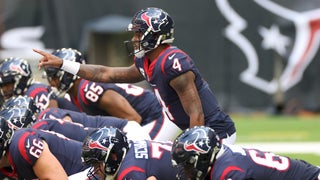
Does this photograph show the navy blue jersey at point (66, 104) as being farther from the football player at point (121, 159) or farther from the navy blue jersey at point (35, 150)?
the football player at point (121, 159)

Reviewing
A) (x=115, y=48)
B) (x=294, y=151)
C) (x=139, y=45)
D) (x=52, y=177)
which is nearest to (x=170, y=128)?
(x=139, y=45)

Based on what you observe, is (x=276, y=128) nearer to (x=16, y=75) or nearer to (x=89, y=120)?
(x=16, y=75)

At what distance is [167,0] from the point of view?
624 inches

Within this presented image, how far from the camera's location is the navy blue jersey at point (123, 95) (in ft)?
24.4

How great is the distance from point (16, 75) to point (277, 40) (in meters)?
8.34

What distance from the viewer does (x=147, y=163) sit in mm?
5516

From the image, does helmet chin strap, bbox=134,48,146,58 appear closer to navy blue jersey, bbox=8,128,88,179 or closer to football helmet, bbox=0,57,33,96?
navy blue jersey, bbox=8,128,88,179

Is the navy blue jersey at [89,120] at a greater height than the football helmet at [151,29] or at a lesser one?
lesser

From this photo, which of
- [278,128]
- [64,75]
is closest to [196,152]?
[64,75]

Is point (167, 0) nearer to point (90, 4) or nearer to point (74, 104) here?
point (90, 4)

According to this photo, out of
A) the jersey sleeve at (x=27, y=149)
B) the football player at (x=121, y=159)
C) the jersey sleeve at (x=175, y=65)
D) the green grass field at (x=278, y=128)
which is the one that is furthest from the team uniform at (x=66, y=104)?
the green grass field at (x=278, y=128)

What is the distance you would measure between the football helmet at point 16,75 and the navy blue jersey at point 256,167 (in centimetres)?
337

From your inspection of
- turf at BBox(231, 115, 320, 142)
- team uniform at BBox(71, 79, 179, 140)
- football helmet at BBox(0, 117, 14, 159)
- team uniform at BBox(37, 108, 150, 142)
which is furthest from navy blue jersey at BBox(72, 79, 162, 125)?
turf at BBox(231, 115, 320, 142)

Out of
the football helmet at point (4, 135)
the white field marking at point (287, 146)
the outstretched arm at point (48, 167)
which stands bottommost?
the white field marking at point (287, 146)
